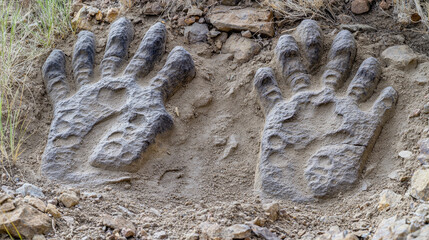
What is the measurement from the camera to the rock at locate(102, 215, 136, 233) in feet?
5.29

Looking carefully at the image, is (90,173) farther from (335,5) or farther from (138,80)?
(335,5)

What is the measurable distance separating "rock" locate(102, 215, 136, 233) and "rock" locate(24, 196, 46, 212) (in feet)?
0.62

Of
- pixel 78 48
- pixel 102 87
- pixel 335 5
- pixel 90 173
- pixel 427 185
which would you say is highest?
pixel 78 48

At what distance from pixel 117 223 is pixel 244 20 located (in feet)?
4.57

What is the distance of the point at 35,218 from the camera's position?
1.52 m

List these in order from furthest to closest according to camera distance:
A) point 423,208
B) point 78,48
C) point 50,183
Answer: point 78,48, point 50,183, point 423,208

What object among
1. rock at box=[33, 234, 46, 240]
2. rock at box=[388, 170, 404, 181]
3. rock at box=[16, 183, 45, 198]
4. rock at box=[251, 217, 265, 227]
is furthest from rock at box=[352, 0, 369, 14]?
rock at box=[33, 234, 46, 240]

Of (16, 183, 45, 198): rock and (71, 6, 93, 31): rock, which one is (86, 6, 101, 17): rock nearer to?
(71, 6, 93, 31): rock

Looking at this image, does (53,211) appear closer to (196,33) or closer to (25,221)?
(25,221)

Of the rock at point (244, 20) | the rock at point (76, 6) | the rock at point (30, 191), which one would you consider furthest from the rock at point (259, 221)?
the rock at point (76, 6)

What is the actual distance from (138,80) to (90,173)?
0.55 metres

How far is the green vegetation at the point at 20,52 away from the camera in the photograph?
2194 mm

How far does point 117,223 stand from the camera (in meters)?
1.63

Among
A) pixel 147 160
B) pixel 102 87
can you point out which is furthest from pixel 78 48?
pixel 147 160
